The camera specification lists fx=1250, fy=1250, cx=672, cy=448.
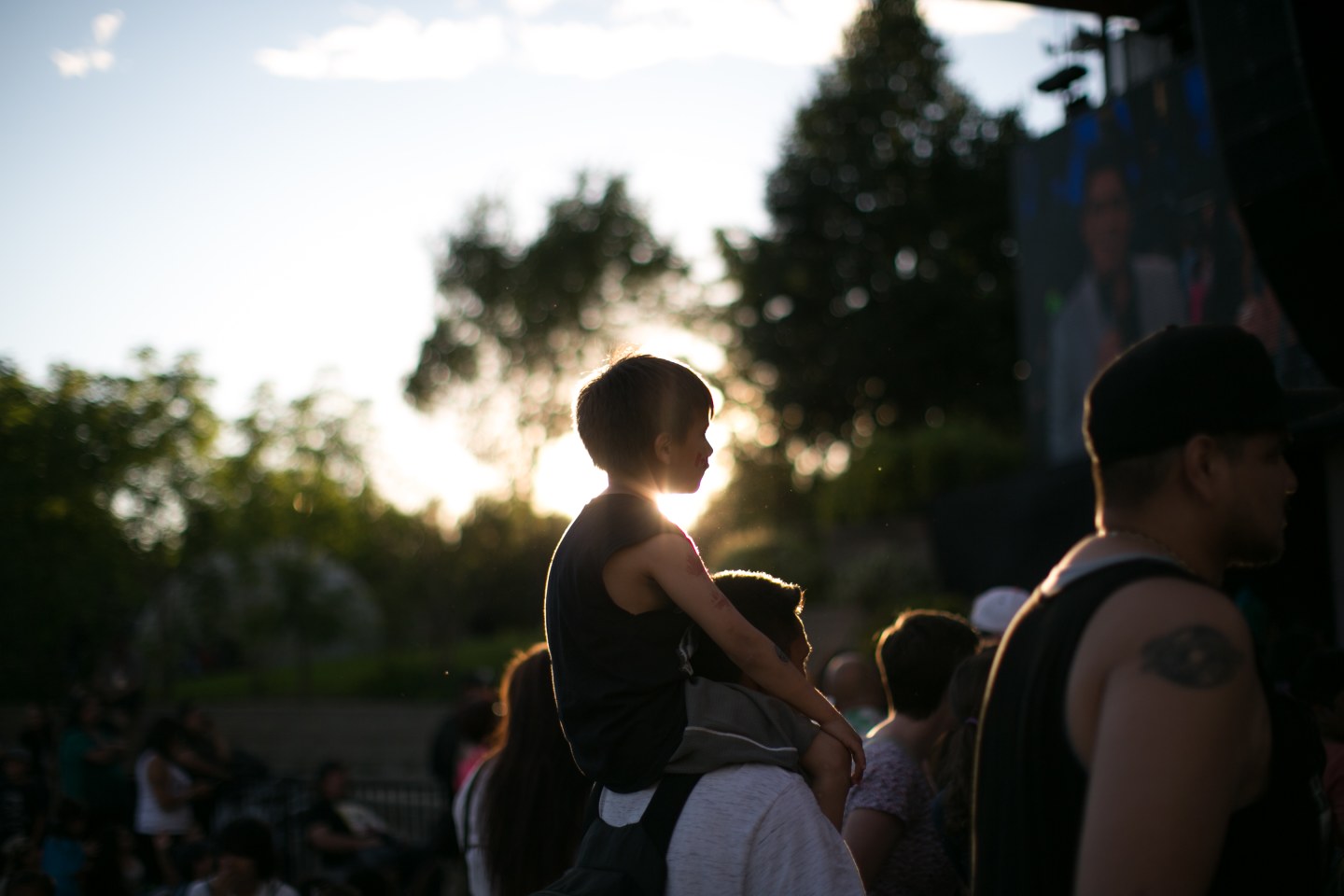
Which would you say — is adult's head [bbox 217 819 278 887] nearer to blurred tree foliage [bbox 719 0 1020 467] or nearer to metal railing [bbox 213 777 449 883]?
metal railing [bbox 213 777 449 883]

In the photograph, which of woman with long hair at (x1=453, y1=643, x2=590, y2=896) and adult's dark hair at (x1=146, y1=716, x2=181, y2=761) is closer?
woman with long hair at (x1=453, y1=643, x2=590, y2=896)

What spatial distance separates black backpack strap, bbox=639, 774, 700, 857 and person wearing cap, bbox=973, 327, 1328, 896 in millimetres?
677

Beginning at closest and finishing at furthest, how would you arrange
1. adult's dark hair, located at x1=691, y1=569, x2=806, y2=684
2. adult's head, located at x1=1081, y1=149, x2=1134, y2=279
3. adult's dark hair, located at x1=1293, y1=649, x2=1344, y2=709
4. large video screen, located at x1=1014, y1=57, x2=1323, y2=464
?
adult's dark hair, located at x1=691, y1=569, x2=806, y2=684 < adult's dark hair, located at x1=1293, y1=649, x2=1344, y2=709 < large video screen, located at x1=1014, y1=57, x2=1323, y2=464 < adult's head, located at x1=1081, y1=149, x2=1134, y2=279

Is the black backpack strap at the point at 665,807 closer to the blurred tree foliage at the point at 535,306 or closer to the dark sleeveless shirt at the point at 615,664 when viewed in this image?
the dark sleeveless shirt at the point at 615,664

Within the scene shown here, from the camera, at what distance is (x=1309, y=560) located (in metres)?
14.2

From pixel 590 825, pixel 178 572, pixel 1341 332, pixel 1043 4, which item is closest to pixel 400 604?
pixel 178 572

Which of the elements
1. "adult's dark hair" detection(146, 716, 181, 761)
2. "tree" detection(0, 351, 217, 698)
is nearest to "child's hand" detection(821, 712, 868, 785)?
"adult's dark hair" detection(146, 716, 181, 761)

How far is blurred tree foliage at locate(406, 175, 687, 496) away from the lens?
3772cm

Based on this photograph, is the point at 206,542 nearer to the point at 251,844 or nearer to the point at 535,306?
the point at 535,306

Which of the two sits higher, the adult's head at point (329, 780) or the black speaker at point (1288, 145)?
the black speaker at point (1288, 145)

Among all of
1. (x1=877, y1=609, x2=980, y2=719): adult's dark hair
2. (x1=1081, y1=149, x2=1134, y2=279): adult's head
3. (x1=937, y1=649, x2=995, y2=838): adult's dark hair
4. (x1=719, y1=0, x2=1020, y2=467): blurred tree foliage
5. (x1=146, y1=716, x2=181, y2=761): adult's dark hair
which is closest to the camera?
(x1=937, y1=649, x2=995, y2=838): adult's dark hair

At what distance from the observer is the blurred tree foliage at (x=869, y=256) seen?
35.6 metres

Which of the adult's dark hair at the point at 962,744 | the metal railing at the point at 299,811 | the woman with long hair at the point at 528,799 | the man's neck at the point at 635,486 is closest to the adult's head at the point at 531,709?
the woman with long hair at the point at 528,799

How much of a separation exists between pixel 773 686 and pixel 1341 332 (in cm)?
739
